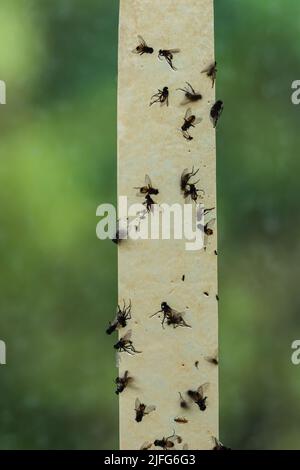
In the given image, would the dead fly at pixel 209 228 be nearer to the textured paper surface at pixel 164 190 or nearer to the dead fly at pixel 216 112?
the textured paper surface at pixel 164 190

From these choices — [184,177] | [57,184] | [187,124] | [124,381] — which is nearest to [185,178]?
[184,177]

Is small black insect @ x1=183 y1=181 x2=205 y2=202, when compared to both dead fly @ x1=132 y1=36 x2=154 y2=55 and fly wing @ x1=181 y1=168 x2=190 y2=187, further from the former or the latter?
dead fly @ x1=132 y1=36 x2=154 y2=55

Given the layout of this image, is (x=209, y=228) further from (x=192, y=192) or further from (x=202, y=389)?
(x=202, y=389)

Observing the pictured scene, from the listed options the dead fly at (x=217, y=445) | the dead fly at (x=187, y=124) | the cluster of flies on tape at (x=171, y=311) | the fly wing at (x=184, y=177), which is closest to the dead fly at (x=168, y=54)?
the cluster of flies on tape at (x=171, y=311)

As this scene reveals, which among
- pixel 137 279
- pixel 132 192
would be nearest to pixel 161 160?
pixel 132 192
